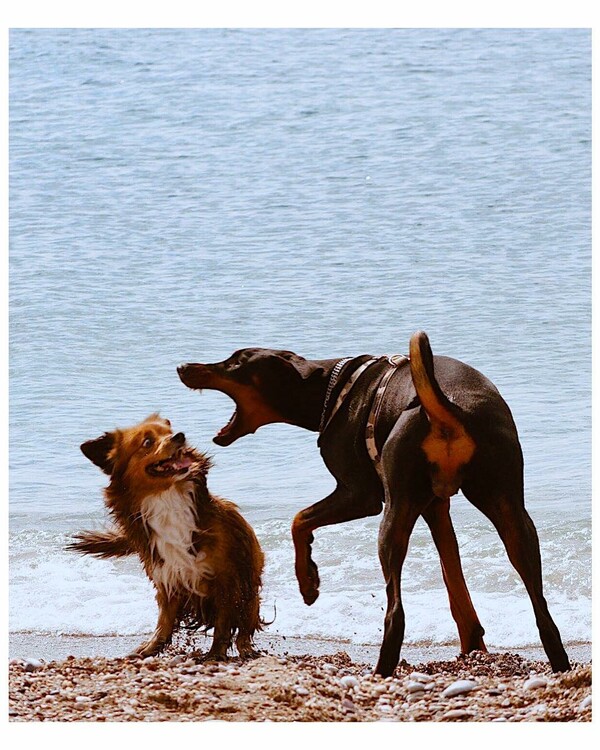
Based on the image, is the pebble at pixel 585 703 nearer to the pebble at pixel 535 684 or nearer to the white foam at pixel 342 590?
the pebble at pixel 535 684

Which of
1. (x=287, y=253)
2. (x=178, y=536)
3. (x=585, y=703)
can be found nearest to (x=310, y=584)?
(x=178, y=536)

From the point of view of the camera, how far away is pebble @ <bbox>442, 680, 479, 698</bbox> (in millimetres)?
4980

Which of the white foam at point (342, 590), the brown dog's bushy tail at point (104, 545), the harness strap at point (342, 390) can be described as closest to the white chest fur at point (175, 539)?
the brown dog's bushy tail at point (104, 545)

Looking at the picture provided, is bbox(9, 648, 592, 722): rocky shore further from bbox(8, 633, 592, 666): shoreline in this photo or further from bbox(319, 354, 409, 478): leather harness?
bbox(319, 354, 409, 478): leather harness

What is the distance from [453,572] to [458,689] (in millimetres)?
539

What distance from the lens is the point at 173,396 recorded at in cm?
970

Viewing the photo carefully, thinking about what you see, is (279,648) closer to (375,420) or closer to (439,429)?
(375,420)

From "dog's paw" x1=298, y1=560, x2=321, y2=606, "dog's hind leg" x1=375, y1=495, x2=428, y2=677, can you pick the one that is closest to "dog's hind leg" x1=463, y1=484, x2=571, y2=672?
"dog's hind leg" x1=375, y1=495, x2=428, y2=677

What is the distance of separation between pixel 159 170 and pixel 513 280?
13.7 ft

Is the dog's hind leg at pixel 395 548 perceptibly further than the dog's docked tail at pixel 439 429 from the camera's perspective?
Yes

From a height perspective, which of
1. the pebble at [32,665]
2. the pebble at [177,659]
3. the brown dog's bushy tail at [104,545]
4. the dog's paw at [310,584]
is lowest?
the pebble at [32,665]

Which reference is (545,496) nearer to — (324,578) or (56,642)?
(324,578)

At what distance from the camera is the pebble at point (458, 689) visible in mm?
4980

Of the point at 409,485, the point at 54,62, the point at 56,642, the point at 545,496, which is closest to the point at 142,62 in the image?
the point at 54,62
